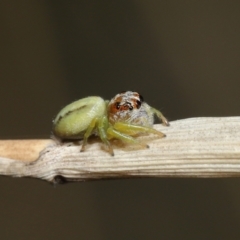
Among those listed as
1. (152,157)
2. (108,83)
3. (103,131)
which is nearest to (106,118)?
(103,131)

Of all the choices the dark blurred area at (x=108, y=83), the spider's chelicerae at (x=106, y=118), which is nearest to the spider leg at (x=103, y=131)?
the spider's chelicerae at (x=106, y=118)

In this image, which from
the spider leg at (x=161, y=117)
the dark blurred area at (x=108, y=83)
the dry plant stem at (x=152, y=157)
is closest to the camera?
the dry plant stem at (x=152, y=157)

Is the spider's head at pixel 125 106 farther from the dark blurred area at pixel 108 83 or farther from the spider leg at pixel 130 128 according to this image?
the dark blurred area at pixel 108 83

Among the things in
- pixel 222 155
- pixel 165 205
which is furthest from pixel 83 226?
pixel 222 155

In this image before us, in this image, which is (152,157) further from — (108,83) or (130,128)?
(108,83)

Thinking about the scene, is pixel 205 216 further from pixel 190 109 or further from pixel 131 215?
pixel 190 109

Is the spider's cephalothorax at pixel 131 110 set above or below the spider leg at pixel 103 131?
above
